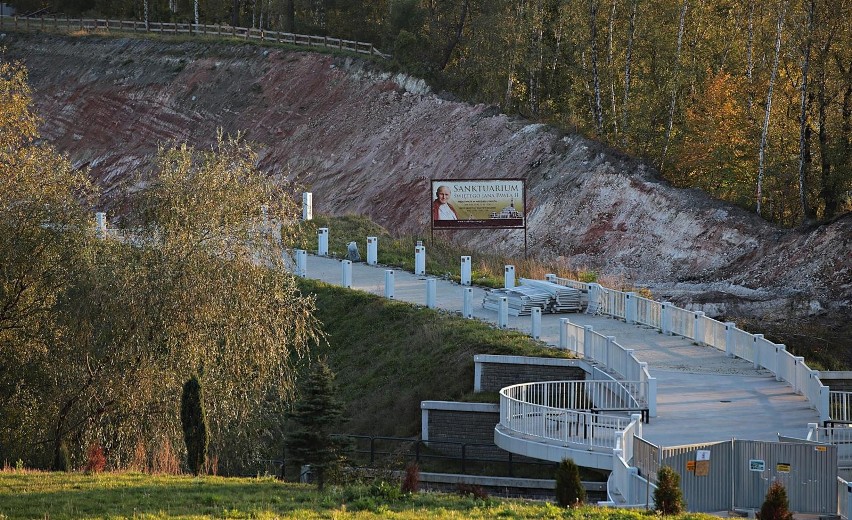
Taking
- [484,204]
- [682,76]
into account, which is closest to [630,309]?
[484,204]

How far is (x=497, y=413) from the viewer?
2645 cm

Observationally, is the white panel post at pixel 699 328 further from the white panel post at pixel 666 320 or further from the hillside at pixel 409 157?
the hillside at pixel 409 157

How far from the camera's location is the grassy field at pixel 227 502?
681 inches

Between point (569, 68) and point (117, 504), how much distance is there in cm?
4738

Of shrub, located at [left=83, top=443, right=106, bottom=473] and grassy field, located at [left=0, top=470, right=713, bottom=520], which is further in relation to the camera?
shrub, located at [left=83, top=443, right=106, bottom=473]

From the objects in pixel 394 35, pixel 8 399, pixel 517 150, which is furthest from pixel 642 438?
pixel 394 35

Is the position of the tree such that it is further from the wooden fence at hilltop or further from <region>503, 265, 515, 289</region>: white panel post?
the wooden fence at hilltop

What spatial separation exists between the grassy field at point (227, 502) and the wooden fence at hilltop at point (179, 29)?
54.9 meters

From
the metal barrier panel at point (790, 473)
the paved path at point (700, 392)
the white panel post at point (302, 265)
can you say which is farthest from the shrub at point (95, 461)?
the white panel post at point (302, 265)

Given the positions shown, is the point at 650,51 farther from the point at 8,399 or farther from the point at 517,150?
the point at 8,399

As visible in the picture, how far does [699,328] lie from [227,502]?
49.1 feet

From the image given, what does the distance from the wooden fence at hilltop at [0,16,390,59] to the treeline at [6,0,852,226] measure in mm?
2598

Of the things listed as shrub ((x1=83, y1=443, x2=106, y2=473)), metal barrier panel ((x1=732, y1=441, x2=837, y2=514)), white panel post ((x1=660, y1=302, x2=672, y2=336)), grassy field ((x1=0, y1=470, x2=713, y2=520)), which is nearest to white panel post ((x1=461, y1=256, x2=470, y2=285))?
white panel post ((x1=660, y1=302, x2=672, y2=336))

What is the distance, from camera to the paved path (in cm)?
2220
